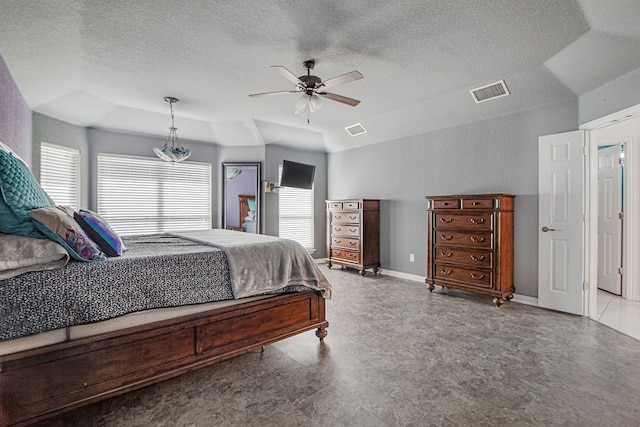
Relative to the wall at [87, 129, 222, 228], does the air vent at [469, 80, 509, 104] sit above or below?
above

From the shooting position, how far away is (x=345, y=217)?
18.4 ft

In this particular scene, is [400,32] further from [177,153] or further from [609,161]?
[609,161]

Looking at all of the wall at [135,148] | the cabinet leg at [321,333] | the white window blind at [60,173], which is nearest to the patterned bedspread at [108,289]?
the cabinet leg at [321,333]

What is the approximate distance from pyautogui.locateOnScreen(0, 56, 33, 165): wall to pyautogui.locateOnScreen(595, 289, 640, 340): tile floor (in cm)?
586

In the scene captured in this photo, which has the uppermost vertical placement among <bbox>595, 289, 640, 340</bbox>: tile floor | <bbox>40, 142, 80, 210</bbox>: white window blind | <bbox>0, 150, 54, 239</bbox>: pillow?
<bbox>40, 142, 80, 210</bbox>: white window blind

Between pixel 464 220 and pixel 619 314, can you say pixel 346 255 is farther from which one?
pixel 619 314

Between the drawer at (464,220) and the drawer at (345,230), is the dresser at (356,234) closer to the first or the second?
the drawer at (345,230)

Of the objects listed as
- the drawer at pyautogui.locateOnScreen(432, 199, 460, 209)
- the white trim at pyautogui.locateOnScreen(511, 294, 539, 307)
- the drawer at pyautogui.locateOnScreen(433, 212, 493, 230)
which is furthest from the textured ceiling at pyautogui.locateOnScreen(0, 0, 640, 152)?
the white trim at pyautogui.locateOnScreen(511, 294, 539, 307)

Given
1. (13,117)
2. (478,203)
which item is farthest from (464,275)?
(13,117)

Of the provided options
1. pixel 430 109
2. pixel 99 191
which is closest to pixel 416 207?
pixel 430 109

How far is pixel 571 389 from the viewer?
6.57 feet

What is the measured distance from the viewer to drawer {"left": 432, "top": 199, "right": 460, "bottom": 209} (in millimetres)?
4062

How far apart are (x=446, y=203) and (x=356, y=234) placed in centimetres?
170

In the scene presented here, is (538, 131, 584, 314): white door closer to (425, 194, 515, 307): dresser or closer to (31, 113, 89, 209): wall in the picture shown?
(425, 194, 515, 307): dresser
